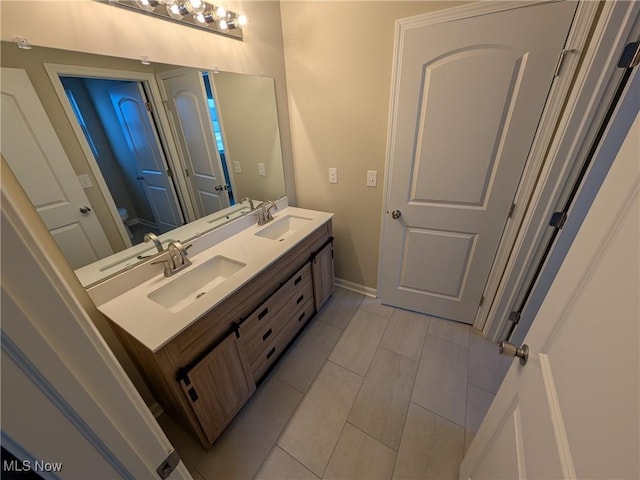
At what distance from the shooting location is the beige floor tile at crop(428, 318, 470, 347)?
1.84 m

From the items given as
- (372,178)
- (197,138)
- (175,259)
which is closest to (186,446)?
(175,259)

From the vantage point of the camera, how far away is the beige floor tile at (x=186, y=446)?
1.26 metres

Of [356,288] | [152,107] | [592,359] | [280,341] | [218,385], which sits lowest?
[356,288]

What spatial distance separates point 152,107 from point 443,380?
2260mm

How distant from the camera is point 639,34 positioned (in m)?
0.96

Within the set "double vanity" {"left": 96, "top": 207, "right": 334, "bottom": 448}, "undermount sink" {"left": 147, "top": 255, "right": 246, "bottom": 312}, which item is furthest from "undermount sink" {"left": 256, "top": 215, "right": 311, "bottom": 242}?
"undermount sink" {"left": 147, "top": 255, "right": 246, "bottom": 312}

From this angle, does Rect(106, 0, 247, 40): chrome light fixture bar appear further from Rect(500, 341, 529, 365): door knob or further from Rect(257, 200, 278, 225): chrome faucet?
Rect(500, 341, 529, 365): door knob

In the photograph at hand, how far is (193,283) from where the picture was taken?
1.37 m

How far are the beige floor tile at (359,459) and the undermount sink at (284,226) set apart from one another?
4.24 feet

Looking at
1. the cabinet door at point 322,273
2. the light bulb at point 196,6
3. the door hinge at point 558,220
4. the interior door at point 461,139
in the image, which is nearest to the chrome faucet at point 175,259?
the cabinet door at point 322,273

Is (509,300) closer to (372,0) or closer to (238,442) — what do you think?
(238,442)

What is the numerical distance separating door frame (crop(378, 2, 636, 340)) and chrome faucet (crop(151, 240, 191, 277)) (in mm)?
1372

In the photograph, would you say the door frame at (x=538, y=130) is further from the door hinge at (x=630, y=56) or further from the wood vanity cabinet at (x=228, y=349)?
the wood vanity cabinet at (x=228, y=349)

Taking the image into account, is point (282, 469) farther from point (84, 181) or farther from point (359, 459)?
point (84, 181)
